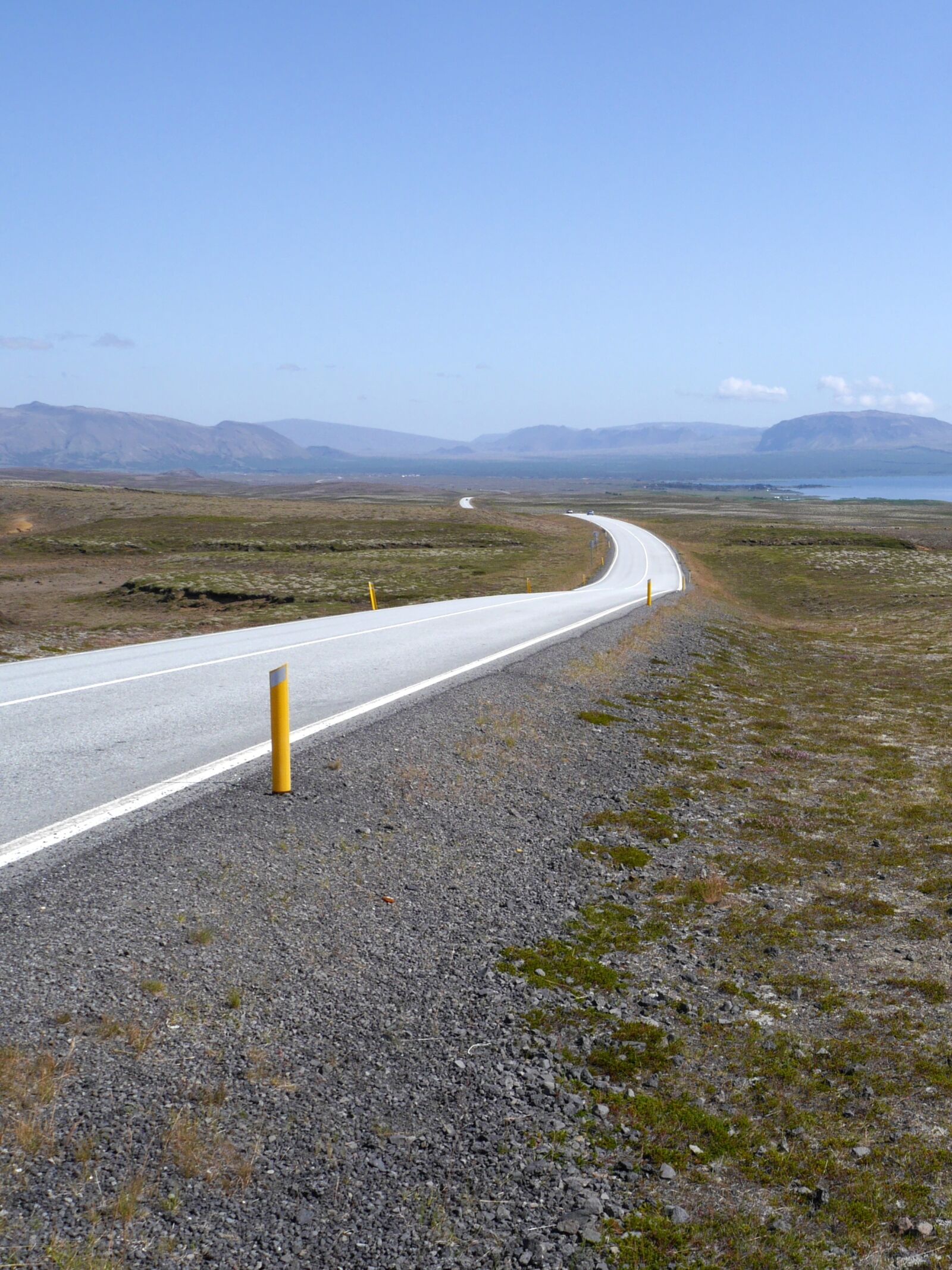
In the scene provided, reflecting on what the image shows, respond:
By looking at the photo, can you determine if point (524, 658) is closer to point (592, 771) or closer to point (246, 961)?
point (592, 771)

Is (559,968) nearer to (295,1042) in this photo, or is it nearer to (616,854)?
(295,1042)

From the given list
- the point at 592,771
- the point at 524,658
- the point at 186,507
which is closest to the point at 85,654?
the point at 524,658

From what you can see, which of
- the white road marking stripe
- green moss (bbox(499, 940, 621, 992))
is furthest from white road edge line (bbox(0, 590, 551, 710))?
green moss (bbox(499, 940, 621, 992))

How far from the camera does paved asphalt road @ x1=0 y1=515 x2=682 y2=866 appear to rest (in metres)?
7.77

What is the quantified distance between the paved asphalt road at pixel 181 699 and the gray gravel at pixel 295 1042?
779mm

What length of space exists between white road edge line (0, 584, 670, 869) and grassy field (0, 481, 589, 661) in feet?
51.6

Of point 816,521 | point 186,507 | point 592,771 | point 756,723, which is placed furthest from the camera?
point 816,521

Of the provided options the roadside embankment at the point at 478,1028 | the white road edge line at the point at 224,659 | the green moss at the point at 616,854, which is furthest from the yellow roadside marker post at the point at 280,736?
the white road edge line at the point at 224,659

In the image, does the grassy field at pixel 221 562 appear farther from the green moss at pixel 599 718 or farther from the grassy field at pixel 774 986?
the grassy field at pixel 774 986

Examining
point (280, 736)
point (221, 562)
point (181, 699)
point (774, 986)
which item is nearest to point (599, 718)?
point (181, 699)

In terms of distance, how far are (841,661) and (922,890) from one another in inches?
739

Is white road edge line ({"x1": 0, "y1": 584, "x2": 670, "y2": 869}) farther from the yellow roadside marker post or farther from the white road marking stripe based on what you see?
the white road marking stripe

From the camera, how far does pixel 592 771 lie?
424 inches

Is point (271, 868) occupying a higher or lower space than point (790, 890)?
higher
